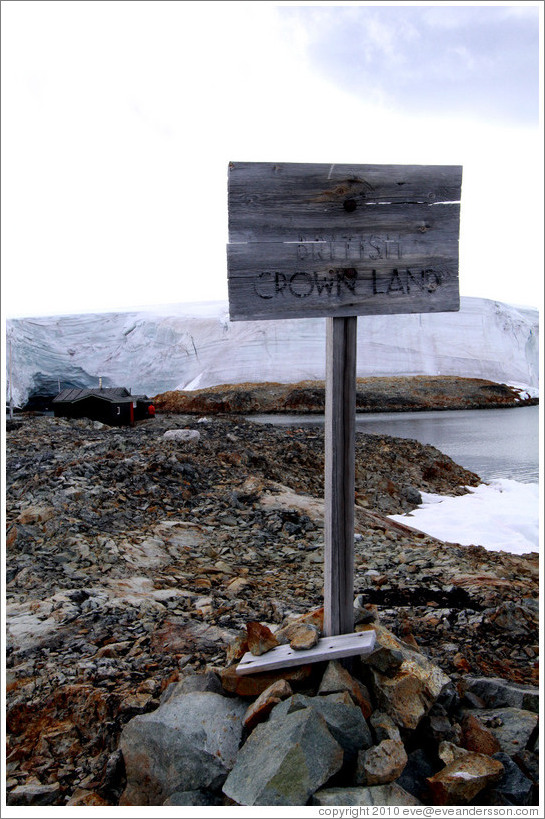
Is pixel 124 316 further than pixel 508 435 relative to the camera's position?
Yes

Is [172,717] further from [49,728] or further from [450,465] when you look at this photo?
[450,465]

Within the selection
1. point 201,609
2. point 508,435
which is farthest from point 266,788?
point 508,435

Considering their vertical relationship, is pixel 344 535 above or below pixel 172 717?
above

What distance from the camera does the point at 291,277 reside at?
2.45m

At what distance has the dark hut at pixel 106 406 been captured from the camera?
12.4 m

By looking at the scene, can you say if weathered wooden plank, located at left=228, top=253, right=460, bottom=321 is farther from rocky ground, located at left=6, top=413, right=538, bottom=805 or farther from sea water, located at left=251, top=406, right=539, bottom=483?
sea water, located at left=251, top=406, right=539, bottom=483

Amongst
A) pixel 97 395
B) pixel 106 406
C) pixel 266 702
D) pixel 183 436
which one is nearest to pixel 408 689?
pixel 266 702

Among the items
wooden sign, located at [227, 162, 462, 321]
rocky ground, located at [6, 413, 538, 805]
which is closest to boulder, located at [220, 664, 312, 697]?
rocky ground, located at [6, 413, 538, 805]

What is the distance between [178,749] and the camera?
2408 millimetres

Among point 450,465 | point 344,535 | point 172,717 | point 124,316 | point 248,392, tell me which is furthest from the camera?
point 124,316

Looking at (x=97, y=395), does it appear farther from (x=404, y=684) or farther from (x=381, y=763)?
(x=381, y=763)

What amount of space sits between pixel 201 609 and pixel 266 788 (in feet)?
6.57

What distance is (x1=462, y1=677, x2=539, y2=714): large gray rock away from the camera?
2.88 metres

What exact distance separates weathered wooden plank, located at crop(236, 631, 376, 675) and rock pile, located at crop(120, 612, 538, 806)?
5 centimetres
